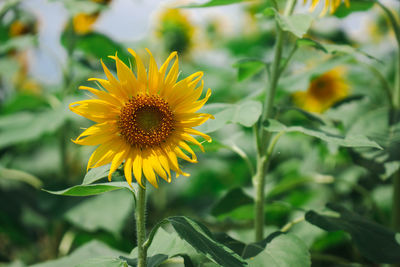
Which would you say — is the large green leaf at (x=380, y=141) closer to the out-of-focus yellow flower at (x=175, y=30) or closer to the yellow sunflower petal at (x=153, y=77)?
the yellow sunflower petal at (x=153, y=77)

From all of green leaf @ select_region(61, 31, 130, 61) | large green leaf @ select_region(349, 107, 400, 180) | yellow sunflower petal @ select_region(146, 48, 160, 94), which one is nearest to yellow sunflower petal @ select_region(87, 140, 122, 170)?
yellow sunflower petal @ select_region(146, 48, 160, 94)

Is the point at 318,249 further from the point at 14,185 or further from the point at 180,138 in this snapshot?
the point at 14,185

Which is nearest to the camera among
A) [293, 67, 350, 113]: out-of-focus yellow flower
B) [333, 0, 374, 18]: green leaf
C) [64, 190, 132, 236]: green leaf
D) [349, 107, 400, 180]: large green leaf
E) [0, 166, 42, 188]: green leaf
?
[349, 107, 400, 180]: large green leaf

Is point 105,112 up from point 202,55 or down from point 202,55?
up

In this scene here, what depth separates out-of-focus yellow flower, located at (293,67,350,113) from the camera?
8.02 feet

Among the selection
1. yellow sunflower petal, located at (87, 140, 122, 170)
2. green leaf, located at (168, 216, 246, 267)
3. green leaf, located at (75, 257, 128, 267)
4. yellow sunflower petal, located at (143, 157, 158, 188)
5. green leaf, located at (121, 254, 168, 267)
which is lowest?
green leaf, located at (121, 254, 168, 267)

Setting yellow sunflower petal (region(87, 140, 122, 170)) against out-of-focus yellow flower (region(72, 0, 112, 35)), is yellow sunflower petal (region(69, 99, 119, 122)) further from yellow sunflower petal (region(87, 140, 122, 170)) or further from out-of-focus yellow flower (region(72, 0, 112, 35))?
out-of-focus yellow flower (region(72, 0, 112, 35))

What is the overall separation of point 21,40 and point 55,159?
94 centimetres

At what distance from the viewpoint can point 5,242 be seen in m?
2.26

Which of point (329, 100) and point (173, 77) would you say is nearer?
point (173, 77)

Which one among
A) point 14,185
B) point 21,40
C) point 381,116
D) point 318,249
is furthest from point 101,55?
point 318,249

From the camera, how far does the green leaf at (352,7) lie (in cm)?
131

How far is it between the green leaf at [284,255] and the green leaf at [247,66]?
1.40 ft

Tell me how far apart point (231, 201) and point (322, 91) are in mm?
1492
